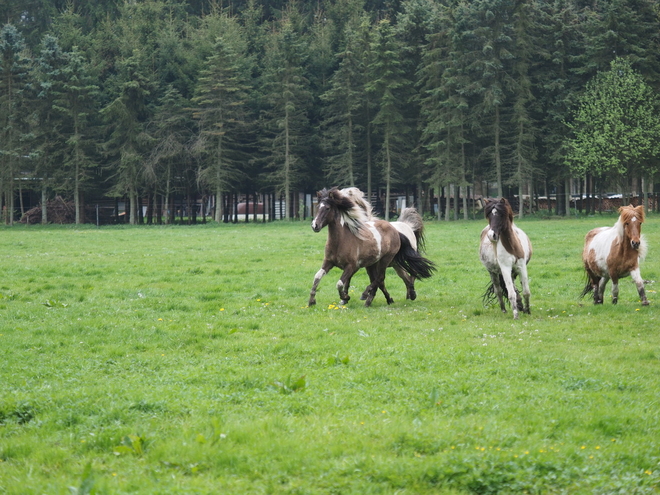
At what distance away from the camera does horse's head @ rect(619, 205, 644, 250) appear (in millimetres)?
12091

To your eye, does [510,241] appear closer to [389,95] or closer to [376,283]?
[376,283]

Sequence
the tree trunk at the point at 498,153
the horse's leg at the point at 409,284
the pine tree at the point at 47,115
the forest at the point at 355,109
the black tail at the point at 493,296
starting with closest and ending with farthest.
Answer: the black tail at the point at 493,296
the horse's leg at the point at 409,284
the forest at the point at 355,109
the tree trunk at the point at 498,153
the pine tree at the point at 47,115

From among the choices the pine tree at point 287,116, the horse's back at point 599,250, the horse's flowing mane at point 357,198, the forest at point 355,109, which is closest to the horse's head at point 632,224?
the horse's back at point 599,250

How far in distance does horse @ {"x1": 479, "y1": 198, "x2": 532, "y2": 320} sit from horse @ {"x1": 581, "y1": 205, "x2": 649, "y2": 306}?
57.2 inches

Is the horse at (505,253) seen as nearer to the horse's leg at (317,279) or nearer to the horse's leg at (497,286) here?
the horse's leg at (497,286)

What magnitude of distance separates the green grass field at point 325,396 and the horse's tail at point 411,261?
0.73 m

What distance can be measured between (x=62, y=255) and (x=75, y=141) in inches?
1237

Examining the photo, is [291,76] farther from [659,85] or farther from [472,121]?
[659,85]

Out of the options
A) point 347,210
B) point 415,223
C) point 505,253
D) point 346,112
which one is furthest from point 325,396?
point 346,112

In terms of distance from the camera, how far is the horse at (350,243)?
1321 centimetres

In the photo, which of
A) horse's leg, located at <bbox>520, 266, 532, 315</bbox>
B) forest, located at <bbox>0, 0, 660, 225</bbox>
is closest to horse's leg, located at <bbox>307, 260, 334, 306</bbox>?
horse's leg, located at <bbox>520, 266, 532, 315</bbox>

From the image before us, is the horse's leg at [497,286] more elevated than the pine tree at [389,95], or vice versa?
the pine tree at [389,95]

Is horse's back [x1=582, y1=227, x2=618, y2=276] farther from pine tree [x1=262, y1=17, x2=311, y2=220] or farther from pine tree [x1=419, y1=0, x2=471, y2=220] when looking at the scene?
pine tree [x1=262, y1=17, x2=311, y2=220]

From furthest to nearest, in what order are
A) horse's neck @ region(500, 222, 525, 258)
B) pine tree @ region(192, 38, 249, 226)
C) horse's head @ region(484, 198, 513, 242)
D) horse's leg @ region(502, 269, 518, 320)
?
pine tree @ region(192, 38, 249, 226) → horse's neck @ region(500, 222, 525, 258) → horse's leg @ region(502, 269, 518, 320) → horse's head @ region(484, 198, 513, 242)
